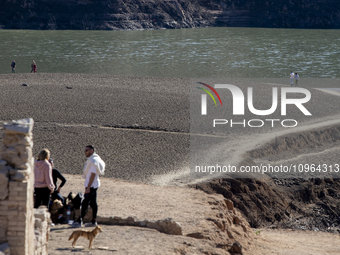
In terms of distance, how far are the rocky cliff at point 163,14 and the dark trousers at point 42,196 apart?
84049 mm

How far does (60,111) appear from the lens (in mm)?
24938

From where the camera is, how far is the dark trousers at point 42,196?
388 inches

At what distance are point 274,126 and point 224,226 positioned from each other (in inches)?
482

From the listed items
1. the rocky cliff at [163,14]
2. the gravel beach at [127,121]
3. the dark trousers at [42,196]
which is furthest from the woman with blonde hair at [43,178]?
the rocky cliff at [163,14]

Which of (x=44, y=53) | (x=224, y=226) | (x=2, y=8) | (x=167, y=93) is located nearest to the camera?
(x=224, y=226)

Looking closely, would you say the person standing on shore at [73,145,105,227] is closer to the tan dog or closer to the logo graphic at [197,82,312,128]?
the tan dog

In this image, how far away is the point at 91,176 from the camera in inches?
385

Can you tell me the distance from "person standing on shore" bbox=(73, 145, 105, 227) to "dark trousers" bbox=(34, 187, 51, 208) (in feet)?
2.57

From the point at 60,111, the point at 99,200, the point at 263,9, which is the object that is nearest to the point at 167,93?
the point at 60,111

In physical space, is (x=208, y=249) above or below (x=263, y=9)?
below

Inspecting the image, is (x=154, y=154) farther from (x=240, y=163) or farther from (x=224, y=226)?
(x=224, y=226)

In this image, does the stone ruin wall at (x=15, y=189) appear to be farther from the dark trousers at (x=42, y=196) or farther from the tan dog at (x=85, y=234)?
the dark trousers at (x=42, y=196)

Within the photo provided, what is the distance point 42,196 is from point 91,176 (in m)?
1.17

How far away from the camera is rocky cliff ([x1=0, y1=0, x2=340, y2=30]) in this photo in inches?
3524
